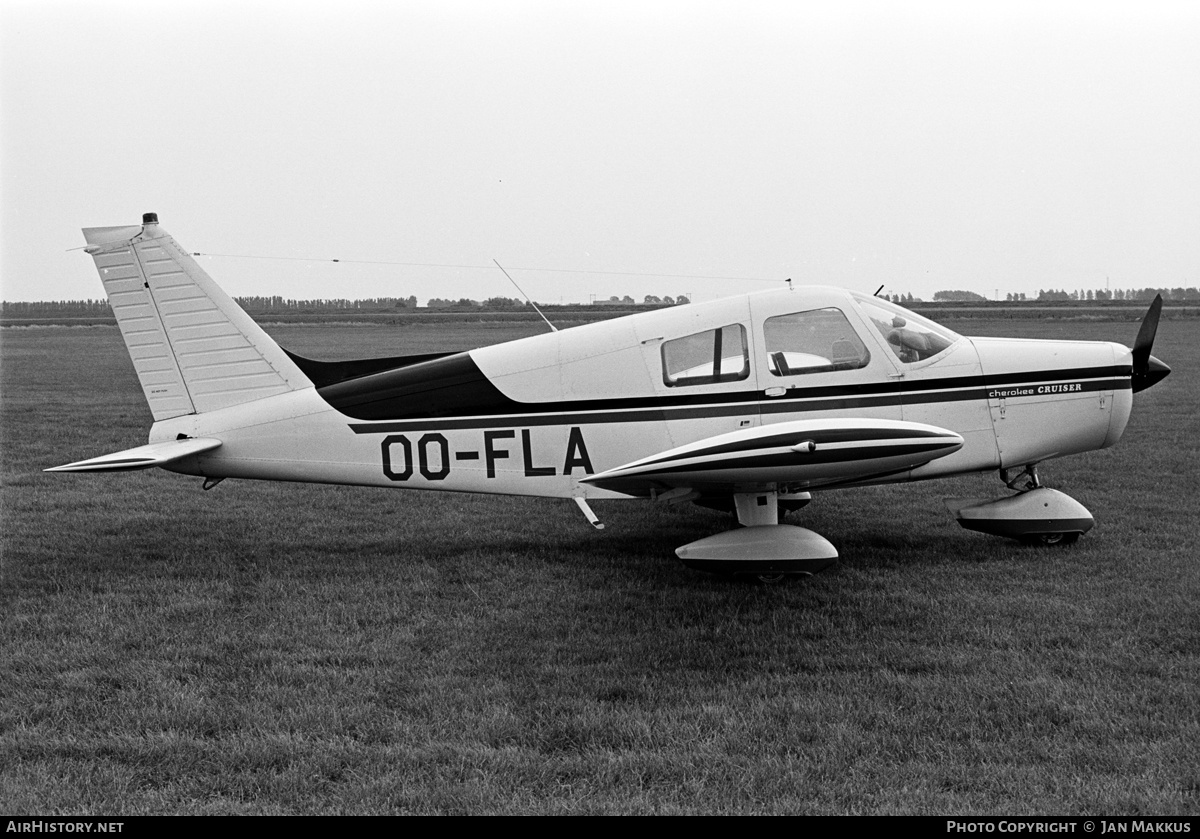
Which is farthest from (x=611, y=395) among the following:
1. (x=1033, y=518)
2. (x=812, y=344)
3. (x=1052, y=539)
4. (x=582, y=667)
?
(x=1052, y=539)

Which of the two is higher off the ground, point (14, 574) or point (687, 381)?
point (687, 381)

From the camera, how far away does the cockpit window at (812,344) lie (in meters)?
7.04

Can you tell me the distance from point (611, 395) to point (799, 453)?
188 cm

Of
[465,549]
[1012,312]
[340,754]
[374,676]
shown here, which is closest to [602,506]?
[465,549]

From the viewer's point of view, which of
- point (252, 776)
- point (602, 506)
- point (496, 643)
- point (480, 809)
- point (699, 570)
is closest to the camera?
point (480, 809)

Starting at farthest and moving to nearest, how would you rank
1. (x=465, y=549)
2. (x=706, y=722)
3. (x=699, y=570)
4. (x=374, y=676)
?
(x=465, y=549), (x=699, y=570), (x=374, y=676), (x=706, y=722)

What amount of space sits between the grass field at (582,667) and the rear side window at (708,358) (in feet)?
4.88

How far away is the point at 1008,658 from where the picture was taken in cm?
520

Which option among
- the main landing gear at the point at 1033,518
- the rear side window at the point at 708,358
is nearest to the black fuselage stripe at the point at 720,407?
the rear side window at the point at 708,358

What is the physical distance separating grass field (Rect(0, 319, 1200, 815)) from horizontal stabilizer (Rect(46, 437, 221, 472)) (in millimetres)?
823

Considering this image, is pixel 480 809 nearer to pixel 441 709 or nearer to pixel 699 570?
pixel 441 709

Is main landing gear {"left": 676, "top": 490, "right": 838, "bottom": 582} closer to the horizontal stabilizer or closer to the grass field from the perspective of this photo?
the grass field

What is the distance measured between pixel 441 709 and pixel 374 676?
608mm

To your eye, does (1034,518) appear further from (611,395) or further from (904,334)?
(611,395)
